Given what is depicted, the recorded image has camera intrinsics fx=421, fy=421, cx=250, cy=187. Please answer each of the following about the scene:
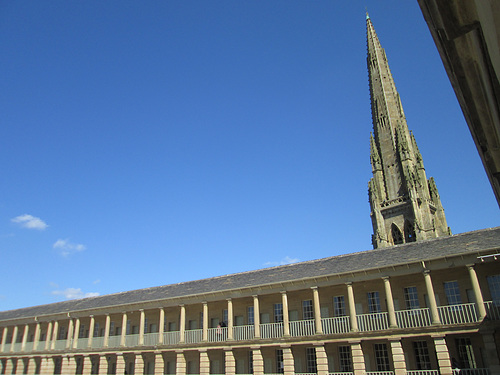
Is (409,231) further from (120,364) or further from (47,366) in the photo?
(47,366)

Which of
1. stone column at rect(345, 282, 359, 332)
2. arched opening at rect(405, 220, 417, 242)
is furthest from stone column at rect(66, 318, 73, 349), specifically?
arched opening at rect(405, 220, 417, 242)

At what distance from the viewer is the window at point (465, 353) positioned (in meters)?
21.2

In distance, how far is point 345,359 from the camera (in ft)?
82.3

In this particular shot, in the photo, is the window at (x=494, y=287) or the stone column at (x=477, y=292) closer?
the stone column at (x=477, y=292)

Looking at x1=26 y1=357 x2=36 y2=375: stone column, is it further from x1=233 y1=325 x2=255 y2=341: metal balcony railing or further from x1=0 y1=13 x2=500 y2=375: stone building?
x1=233 y1=325 x2=255 y2=341: metal balcony railing

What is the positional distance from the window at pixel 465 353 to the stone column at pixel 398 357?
2.87m

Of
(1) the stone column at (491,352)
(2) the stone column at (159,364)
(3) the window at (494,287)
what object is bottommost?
(1) the stone column at (491,352)

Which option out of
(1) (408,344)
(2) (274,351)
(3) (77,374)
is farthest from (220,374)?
(3) (77,374)

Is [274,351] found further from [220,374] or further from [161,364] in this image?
[161,364]

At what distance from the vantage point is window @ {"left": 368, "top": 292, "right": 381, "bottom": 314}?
25.3 metres

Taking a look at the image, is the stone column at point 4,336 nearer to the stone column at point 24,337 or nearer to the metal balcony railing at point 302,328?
the stone column at point 24,337

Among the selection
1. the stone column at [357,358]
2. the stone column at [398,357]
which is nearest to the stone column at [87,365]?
the stone column at [357,358]

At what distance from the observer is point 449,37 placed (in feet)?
11.1

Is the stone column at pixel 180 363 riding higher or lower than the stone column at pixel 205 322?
lower
